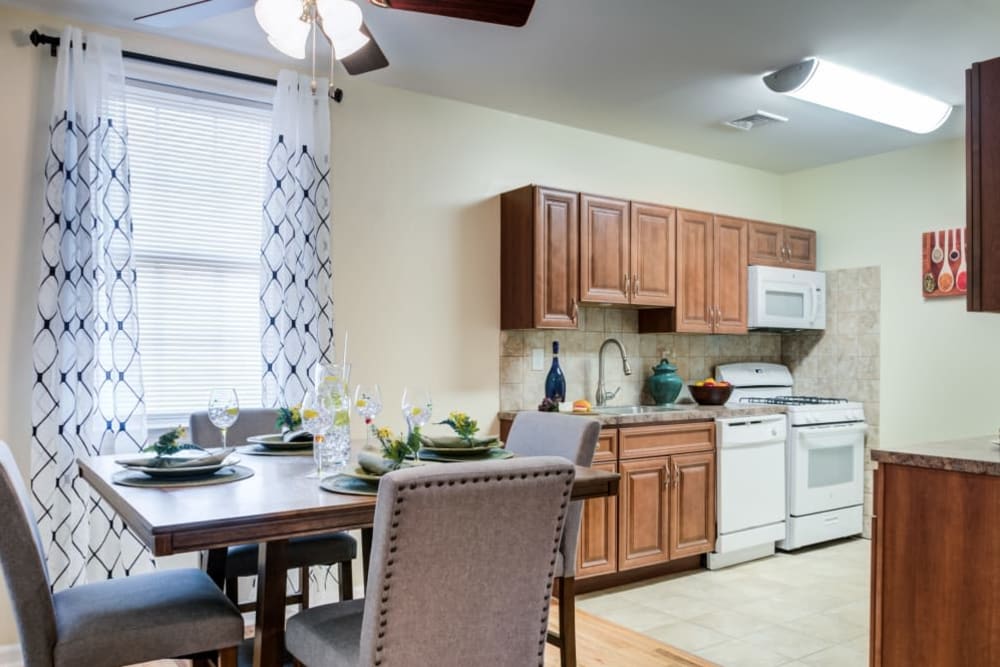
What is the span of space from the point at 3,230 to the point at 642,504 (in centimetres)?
302

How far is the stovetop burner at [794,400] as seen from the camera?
4.63m

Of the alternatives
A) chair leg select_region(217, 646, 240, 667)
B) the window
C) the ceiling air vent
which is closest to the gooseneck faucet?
the ceiling air vent

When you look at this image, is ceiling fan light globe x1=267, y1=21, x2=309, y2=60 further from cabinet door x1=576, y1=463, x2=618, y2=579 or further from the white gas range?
the white gas range

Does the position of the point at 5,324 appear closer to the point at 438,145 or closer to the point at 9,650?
the point at 9,650

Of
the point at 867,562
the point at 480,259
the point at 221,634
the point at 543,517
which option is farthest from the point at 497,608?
the point at 867,562

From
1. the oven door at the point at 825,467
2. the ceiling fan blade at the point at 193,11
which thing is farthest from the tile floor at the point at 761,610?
the ceiling fan blade at the point at 193,11

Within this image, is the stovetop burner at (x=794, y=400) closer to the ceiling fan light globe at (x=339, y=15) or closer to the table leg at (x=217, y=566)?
the table leg at (x=217, y=566)

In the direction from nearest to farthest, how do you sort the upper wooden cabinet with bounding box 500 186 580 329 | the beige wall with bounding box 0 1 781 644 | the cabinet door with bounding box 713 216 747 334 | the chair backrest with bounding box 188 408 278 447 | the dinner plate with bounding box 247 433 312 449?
→ the dinner plate with bounding box 247 433 312 449 → the chair backrest with bounding box 188 408 278 447 → the beige wall with bounding box 0 1 781 644 → the upper wooden cabinet with bounding box 500 186 580 329 → the cabinet door with bounding box 713 216 747 334

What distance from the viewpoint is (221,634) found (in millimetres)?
1703

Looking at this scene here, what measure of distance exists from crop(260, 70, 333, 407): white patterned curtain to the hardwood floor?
1.23 metres

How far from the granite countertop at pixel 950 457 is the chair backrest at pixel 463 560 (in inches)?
45.5

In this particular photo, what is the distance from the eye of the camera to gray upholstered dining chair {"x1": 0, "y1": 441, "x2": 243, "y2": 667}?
5.07ft

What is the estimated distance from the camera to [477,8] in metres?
1.91

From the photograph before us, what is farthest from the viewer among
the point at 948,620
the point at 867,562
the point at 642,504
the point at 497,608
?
the point at 867,562
